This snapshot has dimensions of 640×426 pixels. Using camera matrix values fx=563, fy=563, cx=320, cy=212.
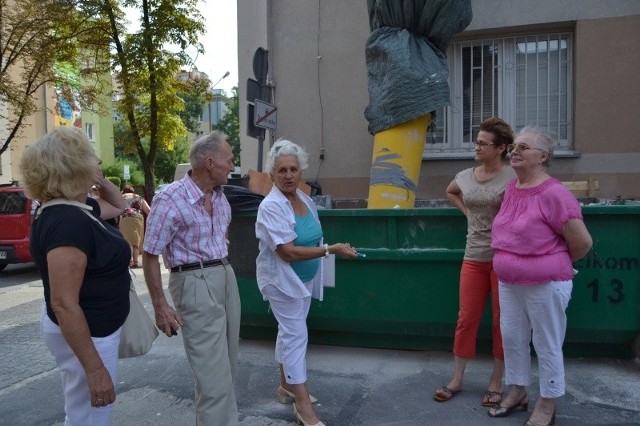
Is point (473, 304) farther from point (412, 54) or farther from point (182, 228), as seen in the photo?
point (412, 54)

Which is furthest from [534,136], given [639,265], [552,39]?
[552,39]

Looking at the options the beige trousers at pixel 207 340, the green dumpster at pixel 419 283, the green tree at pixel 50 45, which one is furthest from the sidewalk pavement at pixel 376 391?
the green tree at pixel 50 45

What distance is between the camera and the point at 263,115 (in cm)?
660

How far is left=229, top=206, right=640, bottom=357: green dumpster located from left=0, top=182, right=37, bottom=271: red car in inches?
297

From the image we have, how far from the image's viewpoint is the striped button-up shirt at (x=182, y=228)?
2.82 metres

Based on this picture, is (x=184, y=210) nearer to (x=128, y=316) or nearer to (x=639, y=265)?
(x=128, y=316)

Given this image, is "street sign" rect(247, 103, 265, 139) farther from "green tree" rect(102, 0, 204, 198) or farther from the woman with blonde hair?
"green tree" rect(102, 0, 204, 198)

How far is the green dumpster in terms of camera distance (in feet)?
12.9

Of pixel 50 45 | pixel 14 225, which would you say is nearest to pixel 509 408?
pixel 14 225

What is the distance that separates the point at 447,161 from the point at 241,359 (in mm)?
4335

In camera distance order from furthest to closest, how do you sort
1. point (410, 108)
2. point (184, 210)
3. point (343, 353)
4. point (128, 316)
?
point (410, 108)
point (343, 353)
point (184, 210)
point (128, 316)

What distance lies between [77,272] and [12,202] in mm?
10225

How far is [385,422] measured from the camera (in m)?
3.43

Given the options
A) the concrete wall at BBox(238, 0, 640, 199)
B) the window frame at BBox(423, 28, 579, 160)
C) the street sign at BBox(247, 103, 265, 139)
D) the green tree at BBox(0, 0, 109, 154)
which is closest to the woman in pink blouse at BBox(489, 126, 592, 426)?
the street sign at BBox(247, 103, 265, 139)
